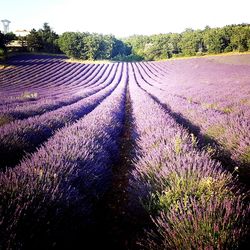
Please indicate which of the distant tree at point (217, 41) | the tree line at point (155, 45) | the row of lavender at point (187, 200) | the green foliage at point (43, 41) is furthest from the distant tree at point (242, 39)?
the row of lavender at point (187, 200)

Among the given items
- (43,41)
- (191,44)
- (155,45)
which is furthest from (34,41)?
(191,44)

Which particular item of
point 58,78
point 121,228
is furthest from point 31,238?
point 58,78

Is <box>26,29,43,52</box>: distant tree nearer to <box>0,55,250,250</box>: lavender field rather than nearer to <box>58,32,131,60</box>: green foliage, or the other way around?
<box>58,32,131,60</box>: green foliage

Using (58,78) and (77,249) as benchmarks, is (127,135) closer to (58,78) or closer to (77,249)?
(77,249)

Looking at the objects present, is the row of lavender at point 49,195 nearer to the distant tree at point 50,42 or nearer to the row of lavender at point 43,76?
the row of lavender at point 43,76

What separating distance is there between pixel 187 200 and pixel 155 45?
6987cm

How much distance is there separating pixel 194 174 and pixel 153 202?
510mm

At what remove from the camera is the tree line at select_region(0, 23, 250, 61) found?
5400 centimetres

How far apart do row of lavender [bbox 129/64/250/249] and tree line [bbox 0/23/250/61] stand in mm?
46666

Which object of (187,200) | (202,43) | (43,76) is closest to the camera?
(187,200)

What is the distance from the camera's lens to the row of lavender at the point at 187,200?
1.88 m

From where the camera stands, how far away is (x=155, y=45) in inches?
2717

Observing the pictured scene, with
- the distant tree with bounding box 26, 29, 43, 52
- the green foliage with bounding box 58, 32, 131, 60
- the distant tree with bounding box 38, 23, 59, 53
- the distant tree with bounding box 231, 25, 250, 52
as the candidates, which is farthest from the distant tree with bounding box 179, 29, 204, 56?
the distant tree with bounding box 26, 29, 43, 52

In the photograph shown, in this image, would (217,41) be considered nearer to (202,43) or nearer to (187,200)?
(202,43)
